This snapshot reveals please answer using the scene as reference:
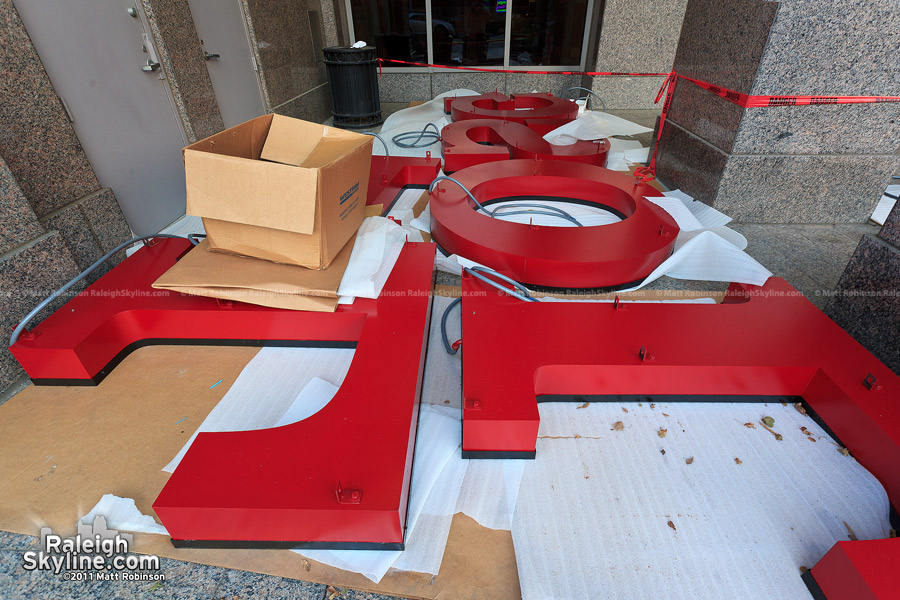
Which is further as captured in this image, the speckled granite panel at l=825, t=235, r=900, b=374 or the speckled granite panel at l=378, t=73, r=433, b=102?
the speckled granite panel at l=378, t=73, r=433, b=102

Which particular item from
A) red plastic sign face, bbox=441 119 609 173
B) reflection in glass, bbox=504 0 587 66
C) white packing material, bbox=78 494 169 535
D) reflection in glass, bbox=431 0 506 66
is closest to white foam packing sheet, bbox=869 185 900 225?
red plastic sign face, bbox=441 119 609 173

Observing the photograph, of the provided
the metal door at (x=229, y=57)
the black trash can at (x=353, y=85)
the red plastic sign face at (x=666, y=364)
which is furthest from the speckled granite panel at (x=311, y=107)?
the red plastic sign face at (x=666, y=364)

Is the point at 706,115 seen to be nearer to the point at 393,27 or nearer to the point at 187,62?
the point at 187,62

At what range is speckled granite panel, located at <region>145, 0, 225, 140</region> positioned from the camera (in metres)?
3.05

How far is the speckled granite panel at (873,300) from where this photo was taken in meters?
1.84

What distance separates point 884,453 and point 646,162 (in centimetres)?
367

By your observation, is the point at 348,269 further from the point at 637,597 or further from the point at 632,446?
the point at 637,597

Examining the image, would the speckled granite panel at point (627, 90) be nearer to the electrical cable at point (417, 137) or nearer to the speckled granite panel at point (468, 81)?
the speckled granite panel at point (468, 81)

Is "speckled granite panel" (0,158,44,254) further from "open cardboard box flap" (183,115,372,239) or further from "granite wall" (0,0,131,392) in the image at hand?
"open cardboard box flap" (183,115,372,239)

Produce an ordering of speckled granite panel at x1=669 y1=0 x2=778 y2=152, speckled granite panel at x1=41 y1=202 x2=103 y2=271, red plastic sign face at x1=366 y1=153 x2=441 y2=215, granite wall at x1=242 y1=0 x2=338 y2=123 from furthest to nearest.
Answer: granite wall at x1=242 y1=0 x2=338 y2=123 → red plastic sign face at x1=366 y1=153 x2=441 y2=215 → speckled granite panel at x1=669 y1=0 x2=778 y2=152 → speckled granite panel at x1=41 y1=202 x2=103 y2=271

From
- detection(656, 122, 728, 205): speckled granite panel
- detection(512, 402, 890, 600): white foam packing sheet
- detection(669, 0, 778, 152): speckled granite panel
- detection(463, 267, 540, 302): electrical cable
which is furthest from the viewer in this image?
detection(656, 122, 728, 205): speckled granite panel

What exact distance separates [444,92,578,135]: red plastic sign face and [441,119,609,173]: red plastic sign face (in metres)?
0.35

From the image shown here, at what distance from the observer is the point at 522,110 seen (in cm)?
507

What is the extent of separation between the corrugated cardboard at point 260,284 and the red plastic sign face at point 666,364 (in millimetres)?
620
